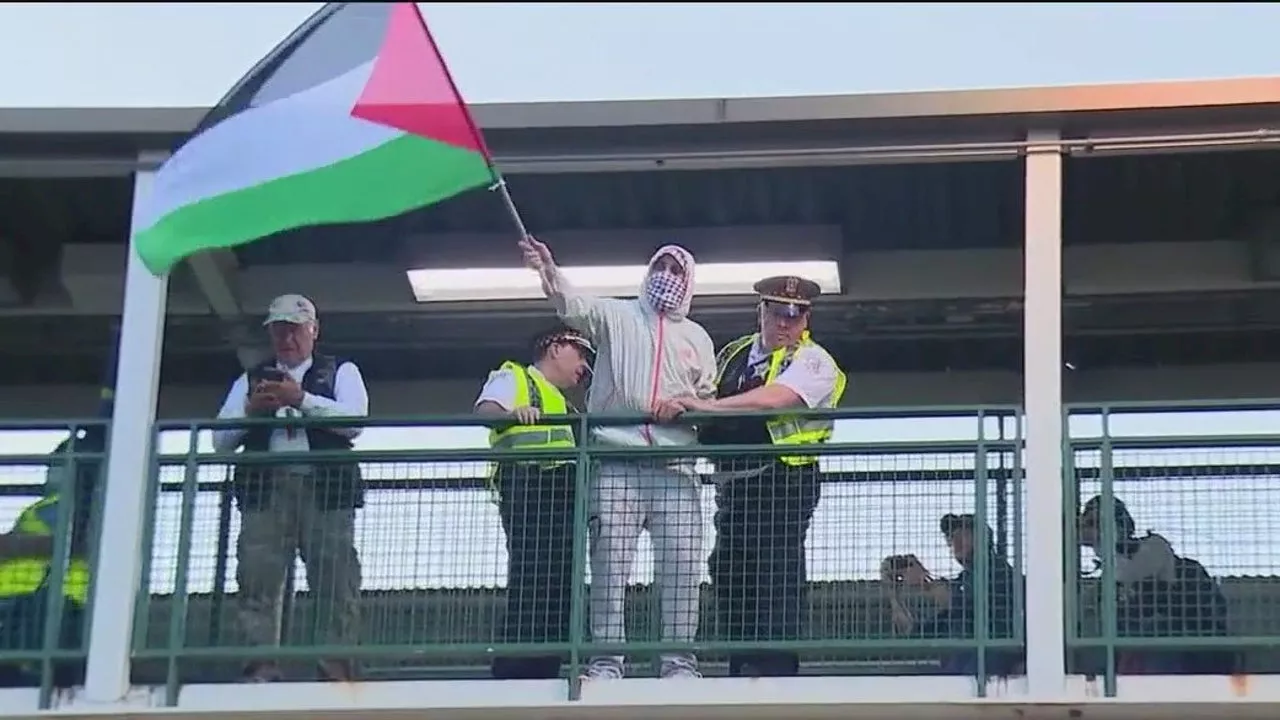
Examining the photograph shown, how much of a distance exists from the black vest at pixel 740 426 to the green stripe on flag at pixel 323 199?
1297 mm

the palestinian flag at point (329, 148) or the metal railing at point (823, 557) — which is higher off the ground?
the palestinian flag at point (329, 148)

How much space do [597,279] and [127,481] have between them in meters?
3.22

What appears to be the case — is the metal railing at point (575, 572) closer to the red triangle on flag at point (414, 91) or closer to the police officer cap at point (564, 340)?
the police officer cap at point (564, 340)

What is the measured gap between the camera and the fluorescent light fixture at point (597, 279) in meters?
12.5

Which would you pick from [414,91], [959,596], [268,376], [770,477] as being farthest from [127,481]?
[959,596]

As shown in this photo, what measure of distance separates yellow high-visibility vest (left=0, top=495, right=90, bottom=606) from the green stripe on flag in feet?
4.07

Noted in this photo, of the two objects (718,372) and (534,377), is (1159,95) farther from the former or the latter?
(534,377)

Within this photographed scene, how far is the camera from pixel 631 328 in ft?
32.6

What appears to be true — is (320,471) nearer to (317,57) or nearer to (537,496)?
(537,496)

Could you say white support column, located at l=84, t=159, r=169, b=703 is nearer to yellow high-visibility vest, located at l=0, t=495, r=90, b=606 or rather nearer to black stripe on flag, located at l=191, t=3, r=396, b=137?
yellow high-visibility vest, located at l=0, t=495, r=90, b=606

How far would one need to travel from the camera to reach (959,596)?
9.66 metres

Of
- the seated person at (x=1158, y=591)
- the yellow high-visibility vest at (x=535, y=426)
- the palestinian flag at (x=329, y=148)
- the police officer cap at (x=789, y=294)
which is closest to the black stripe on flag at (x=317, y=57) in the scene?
the palestinian flag at (x=329, y=148)

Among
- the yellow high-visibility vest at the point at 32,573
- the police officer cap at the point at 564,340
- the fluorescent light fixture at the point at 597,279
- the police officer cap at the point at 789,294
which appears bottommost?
the yellow high-visibility vest at the point at 32,573

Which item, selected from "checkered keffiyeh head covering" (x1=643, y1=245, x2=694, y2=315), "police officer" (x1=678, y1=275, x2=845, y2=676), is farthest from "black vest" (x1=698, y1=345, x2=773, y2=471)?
"checkered keffiyeh head covering" (x1=643, y1=245, x2=694, y2=315)
